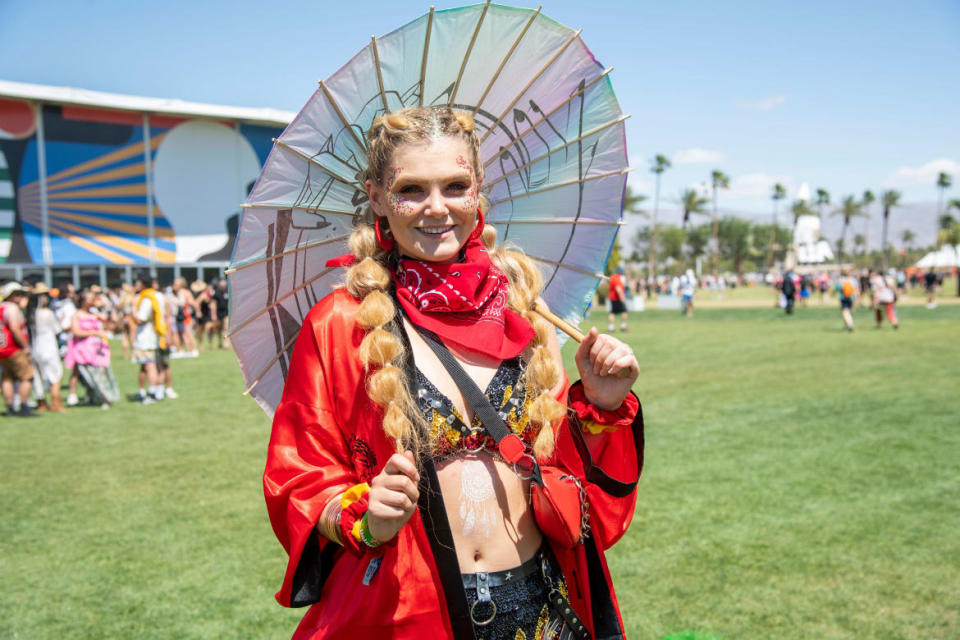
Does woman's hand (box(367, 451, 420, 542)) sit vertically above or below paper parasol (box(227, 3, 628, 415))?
below

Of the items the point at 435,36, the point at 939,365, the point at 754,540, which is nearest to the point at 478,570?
the point at 435,36

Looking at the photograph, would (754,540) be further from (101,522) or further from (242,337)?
(101,522)

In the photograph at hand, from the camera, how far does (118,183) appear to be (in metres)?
32.4

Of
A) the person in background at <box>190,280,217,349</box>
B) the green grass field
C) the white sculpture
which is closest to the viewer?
the green grass field

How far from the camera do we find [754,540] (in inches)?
207

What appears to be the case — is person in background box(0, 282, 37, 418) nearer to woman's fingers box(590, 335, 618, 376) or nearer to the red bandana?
the red bandana

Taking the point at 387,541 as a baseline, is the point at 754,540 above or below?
below

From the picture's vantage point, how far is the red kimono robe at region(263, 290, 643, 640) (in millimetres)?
1772

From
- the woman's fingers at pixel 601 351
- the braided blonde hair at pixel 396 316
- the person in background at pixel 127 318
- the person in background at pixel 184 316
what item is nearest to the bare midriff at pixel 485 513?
the braided blonde hair at pixel 396 316

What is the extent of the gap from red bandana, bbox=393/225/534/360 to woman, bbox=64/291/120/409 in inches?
428

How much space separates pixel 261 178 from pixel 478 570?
1.19 m

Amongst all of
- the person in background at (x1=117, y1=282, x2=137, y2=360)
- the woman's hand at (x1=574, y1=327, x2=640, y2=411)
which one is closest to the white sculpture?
the person in background at (x1=117, y1=282, x2=137, y2=360)

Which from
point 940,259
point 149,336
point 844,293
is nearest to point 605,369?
point 149,336

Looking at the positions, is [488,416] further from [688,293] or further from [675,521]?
[688,293]
